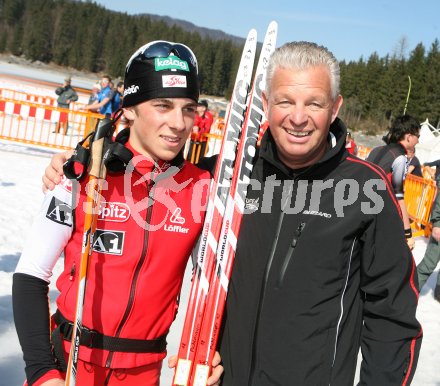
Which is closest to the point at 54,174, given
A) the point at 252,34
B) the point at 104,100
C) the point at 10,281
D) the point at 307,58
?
the point at 307,58

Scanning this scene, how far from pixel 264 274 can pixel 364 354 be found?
50 cm

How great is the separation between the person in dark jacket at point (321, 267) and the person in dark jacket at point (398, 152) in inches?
143

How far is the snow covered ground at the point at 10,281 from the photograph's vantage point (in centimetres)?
387

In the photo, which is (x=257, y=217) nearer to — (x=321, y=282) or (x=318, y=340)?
(x=321, y=282)

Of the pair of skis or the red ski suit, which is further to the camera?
the pair of skis

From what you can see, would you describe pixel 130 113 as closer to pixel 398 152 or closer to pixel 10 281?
pixel 10 281

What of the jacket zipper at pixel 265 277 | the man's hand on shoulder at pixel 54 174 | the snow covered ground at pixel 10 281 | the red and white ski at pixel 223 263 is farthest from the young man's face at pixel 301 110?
the snow covered ground at pixel 10 281

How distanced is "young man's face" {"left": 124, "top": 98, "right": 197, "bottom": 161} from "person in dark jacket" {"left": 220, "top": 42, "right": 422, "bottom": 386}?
0.36m

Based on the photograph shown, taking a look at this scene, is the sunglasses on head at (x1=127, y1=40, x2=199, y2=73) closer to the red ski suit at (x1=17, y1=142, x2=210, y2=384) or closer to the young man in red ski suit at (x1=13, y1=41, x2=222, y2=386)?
the young man in red ski suit at (x1=13, y1=41, x2=222, y2=386)

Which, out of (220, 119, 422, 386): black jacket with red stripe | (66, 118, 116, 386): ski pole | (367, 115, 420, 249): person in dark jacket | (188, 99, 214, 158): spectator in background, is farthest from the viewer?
(188, 99, 214, 158): spectator in background

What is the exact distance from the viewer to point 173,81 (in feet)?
6.63

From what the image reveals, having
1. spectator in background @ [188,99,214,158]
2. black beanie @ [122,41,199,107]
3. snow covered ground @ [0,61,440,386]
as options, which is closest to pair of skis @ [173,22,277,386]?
black beanie @ [122,41,199,107]

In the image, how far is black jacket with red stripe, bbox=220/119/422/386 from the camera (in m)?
1.92

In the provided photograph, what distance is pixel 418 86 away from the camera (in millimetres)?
80125
